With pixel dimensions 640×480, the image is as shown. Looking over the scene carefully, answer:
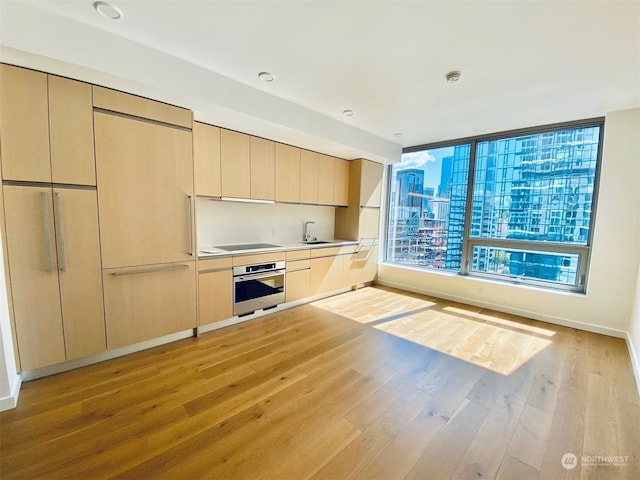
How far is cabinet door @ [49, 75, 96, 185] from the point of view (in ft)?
6.61

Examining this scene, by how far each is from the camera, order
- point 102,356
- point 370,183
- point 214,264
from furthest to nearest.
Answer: point 370,183, point 214,264, point 102,356

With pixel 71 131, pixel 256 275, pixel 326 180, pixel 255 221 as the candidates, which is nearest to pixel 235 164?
pixel 255 221

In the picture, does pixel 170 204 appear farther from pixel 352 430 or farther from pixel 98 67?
pixel 352 430

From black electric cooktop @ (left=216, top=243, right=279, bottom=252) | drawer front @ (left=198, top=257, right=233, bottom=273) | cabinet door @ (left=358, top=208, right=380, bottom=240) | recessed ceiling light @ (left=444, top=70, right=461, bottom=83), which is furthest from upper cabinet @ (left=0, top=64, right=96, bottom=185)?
cabinet door @ (left=358, top=208, right=380, bottom=240)

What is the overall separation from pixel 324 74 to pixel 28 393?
3.53m

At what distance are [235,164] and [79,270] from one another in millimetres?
1902

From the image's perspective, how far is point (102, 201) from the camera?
2.26 meters

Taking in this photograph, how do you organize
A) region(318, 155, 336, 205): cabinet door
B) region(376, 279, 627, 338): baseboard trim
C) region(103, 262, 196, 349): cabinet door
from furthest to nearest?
region(318, 155, 336, 205): cabinet door
region(376, 279, 627, 338): baseboard trim
region(103, 262, 196, 349): cabinet door

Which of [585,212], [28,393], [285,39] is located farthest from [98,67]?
[585,212]

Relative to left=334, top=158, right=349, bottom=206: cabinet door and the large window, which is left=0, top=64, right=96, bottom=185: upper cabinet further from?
the large window

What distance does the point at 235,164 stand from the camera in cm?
335

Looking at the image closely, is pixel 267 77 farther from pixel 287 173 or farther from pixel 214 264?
pixel 214 264

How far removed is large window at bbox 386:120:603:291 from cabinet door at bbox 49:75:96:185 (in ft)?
15.0

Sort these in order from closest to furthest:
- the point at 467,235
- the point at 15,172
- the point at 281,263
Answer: the point at 15,172
the point at 281,263
the point at 467,235
